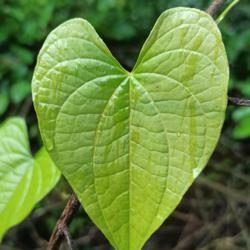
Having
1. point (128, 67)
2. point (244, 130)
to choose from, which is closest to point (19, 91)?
point (128, 67)

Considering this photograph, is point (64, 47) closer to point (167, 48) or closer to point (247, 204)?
point (167, 48)

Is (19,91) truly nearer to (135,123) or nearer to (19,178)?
(19,178)

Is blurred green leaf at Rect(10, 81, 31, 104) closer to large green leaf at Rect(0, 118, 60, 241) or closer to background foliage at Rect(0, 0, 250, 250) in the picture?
background foliage at Rect(0, 0, 250, 250)

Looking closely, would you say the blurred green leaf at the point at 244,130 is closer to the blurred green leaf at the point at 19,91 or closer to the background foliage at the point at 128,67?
the background foliage at the point at 128,67

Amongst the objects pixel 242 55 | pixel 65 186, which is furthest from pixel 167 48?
pixel 242 55

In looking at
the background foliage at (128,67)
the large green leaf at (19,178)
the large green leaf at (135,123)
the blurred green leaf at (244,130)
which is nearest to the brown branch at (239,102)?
the large green leaf at (135,123)

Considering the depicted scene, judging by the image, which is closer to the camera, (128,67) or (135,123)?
(135,123)
